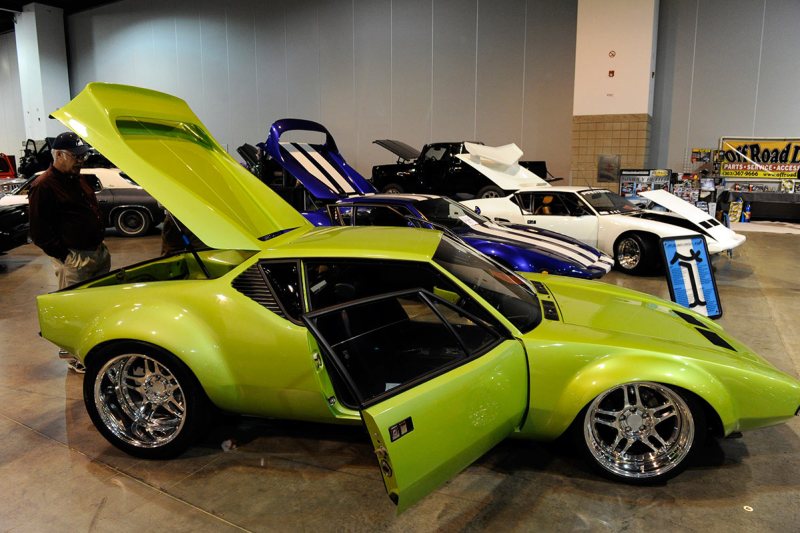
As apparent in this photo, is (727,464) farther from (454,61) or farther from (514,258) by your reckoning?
(454,61)

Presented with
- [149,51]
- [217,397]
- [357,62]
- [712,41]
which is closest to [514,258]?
[217,397]

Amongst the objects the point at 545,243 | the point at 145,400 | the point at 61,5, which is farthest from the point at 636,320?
the point at 61,5

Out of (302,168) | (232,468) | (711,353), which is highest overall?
(302,168)

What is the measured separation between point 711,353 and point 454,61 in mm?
16392

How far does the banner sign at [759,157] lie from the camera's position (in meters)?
14.0

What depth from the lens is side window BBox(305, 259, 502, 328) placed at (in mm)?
2895

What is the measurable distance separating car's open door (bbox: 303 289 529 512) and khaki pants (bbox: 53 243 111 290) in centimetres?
245

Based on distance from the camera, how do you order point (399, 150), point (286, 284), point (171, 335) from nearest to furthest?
point (171, 335) < point (286, 284) < point (399, 150)

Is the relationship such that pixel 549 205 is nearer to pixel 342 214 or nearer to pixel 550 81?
pixel 342 214

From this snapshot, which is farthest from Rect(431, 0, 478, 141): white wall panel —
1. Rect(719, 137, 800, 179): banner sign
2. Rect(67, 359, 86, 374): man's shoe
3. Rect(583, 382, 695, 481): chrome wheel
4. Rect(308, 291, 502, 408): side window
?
Rect(583, 382, 695, 481): chrome wheel

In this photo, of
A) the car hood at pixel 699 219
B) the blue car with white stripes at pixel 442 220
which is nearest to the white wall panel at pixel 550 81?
the car hood at pixel 699 219

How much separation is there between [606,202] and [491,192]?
16.5 feet

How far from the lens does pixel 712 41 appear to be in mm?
14703

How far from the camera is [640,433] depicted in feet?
9.27
